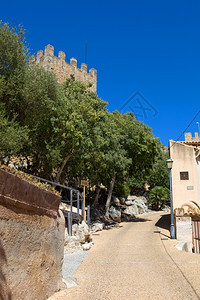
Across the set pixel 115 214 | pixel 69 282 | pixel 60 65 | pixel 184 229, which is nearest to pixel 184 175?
pixel 184 229

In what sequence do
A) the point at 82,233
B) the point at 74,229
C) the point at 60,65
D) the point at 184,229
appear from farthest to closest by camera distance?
1. the point at 60,65
2. the point at 184,229
3. the point at 74,229
4. the point at 82,233

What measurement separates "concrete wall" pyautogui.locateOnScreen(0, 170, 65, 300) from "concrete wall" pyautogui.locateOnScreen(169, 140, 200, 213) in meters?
12.9

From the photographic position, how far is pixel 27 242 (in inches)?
173

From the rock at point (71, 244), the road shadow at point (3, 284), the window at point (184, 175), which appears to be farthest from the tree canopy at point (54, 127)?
the road shadow at point (3, 284)

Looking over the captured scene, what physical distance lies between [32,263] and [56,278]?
1280 millimetres

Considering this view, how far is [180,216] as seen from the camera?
16031 mm

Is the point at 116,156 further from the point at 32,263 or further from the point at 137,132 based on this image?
the point at 32,263

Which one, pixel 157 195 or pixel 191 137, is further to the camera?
pixel 191 137

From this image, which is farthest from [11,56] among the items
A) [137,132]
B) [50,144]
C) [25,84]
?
[137,132]

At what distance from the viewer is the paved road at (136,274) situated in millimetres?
6059

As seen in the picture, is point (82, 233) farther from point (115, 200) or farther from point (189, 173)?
point (115, 200)

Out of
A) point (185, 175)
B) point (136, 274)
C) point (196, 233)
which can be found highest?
point (185, 175)

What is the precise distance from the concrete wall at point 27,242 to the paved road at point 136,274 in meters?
0.66

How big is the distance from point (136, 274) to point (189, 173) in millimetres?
10996
